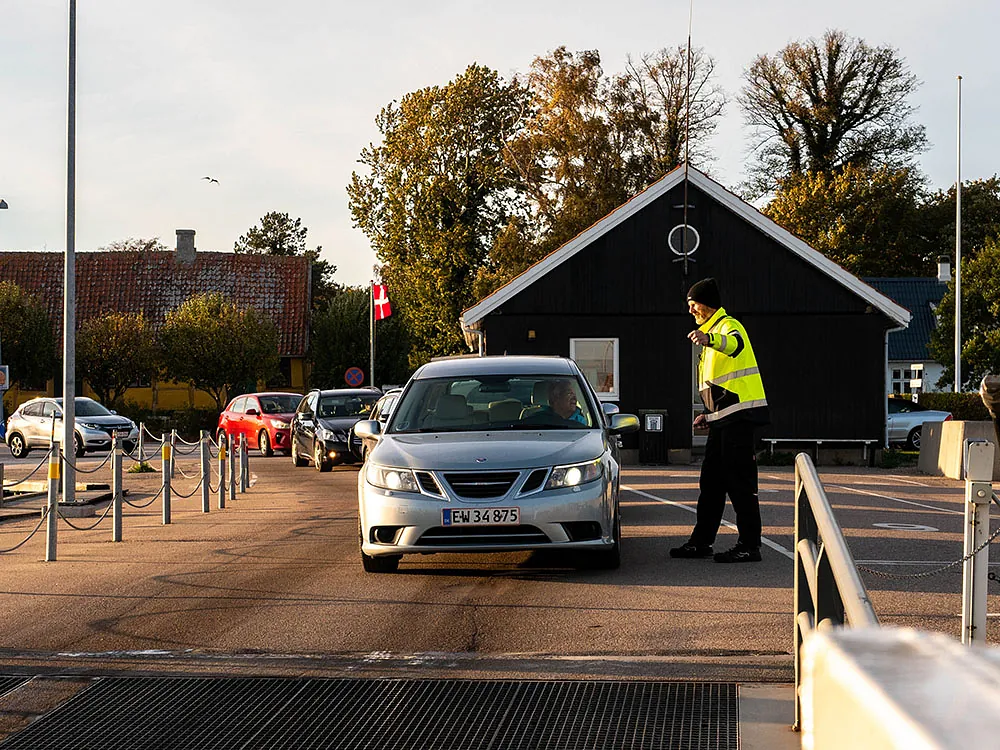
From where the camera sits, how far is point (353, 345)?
202 feet

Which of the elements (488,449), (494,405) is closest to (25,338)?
(494,405)

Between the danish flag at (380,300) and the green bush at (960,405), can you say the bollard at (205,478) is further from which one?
the danish flag at (380,300)

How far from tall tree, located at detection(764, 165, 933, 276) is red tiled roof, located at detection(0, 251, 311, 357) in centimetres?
2255

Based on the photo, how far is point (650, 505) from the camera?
645 inches

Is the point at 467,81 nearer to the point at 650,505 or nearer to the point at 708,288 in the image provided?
the point at 650,505

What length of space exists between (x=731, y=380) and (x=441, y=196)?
45.3 meters

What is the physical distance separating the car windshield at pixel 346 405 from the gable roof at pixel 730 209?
303 cm

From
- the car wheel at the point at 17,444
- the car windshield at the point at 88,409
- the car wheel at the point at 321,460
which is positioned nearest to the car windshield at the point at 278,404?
the car windshield at the point at 88,409

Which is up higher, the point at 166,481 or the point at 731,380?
the point at 731,380

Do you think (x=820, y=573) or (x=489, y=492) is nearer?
(x=820, y=573)

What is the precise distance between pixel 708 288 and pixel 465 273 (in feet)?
147

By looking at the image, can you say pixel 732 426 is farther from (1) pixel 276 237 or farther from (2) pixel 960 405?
(1) pixel 276 237

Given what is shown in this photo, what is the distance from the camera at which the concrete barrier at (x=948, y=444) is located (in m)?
23.2

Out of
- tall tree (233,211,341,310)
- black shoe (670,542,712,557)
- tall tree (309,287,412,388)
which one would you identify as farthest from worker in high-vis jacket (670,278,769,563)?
tall tree (233,211,341,310)
